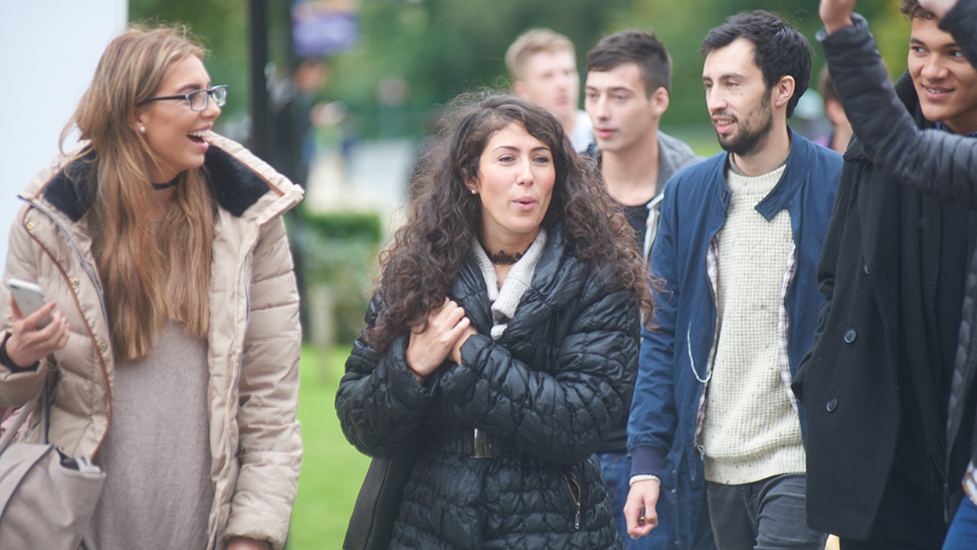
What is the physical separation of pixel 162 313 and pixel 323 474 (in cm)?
548

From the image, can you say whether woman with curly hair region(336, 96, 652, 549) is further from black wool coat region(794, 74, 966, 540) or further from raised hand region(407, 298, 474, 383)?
black wool coat region(794, 74, 966, 540)

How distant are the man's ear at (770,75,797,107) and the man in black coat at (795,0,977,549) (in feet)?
3.71

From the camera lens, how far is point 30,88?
159 inches

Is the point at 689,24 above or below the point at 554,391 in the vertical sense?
above

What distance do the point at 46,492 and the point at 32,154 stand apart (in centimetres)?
182

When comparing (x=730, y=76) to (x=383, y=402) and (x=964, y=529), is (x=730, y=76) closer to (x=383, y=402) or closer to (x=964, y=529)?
(x=383, y=402)

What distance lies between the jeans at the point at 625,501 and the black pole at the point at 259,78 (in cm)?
240

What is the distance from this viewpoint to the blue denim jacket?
3.67 metres

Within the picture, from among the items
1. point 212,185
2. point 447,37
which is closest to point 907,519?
point 212,185

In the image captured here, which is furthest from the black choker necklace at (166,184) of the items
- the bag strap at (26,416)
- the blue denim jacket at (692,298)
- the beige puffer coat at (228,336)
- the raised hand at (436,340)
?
the blue denim jacket at (692,298)

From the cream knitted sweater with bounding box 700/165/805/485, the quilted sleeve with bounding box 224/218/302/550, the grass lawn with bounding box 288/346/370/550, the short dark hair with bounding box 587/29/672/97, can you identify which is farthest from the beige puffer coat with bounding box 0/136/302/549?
the grass lawn with bounding box 288/346/370/550

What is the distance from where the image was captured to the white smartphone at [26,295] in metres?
2.67

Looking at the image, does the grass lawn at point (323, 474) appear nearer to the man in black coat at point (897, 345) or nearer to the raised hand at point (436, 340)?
the raised hand at point (436, 340)

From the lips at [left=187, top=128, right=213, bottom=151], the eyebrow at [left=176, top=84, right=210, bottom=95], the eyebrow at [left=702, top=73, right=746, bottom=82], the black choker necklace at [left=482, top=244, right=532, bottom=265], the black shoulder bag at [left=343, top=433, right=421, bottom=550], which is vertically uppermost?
the eyebrow at [left=702, top=73, right=746, bottom=82]
